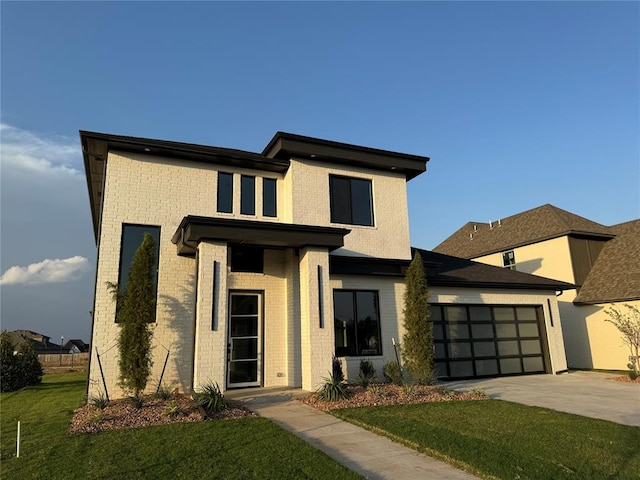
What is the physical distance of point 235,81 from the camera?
1500cm

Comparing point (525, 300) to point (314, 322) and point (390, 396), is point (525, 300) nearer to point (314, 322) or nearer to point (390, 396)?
point (390, 396)

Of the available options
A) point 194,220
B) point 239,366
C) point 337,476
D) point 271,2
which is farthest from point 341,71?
point 337,476

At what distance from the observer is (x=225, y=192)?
12.4m

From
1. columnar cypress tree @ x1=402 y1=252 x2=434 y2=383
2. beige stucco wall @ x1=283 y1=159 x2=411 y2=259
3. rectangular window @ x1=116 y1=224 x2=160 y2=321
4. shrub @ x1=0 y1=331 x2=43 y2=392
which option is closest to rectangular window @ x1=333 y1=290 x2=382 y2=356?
columnar cypress tree @ x1=402 y1=252 x2=434 y2=383

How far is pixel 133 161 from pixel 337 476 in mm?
9925

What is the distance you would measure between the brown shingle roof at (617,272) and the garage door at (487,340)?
4377mm

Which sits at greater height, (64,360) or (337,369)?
(337,369)

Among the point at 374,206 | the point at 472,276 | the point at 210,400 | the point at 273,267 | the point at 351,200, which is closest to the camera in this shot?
the point at 210,400

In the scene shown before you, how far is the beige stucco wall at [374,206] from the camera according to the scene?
41.5ft

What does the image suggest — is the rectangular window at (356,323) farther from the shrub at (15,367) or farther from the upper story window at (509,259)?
the upper story window at (509,259)

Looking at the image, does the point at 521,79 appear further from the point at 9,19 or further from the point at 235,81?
the point at 9,19

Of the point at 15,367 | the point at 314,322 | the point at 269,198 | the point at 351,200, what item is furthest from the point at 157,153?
the point at 15,367

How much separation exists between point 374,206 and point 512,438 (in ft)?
28.7

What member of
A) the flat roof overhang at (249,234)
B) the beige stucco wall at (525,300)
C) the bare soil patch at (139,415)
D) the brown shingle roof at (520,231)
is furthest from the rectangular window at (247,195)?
the brown shingle roof at (520,231)
